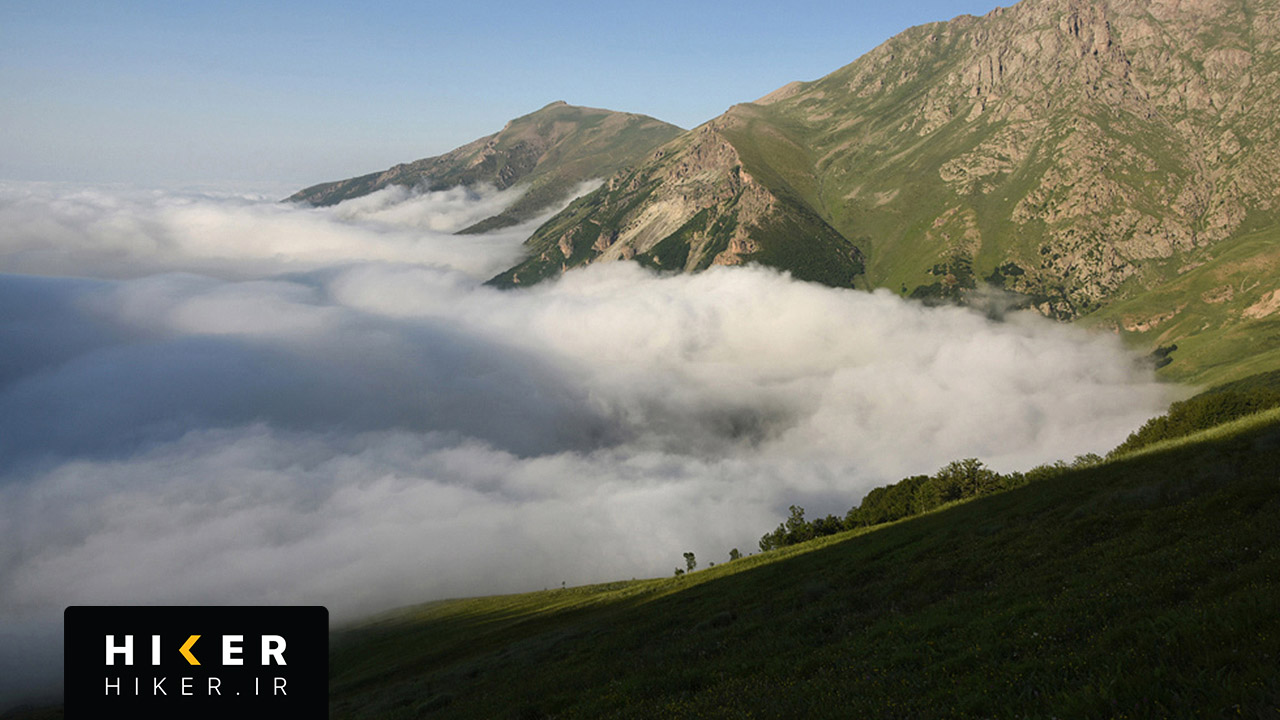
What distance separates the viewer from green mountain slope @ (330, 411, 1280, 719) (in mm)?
14086

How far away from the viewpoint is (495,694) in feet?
127

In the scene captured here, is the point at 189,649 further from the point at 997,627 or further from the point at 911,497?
the point at 911,497

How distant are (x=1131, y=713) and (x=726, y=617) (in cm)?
3248

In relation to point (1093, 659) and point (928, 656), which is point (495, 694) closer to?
point (928, 656)

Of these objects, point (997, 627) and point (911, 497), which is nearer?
point (997, 627)

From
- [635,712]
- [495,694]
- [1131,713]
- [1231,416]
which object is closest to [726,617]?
[495,694]

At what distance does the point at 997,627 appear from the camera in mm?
21609

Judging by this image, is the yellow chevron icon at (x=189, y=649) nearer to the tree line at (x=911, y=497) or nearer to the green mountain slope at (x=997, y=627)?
the green mountain slope at (x=997, y=627)

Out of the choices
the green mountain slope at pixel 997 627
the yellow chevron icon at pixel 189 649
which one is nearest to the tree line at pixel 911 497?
the green mountain slope at pixel 997 627

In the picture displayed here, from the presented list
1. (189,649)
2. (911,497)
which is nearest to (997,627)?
(189,649)

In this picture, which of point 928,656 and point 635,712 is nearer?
point 928,656

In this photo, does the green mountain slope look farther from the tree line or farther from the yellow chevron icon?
the tree line

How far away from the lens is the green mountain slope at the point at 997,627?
1409 centimetres

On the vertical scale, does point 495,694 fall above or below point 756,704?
below
